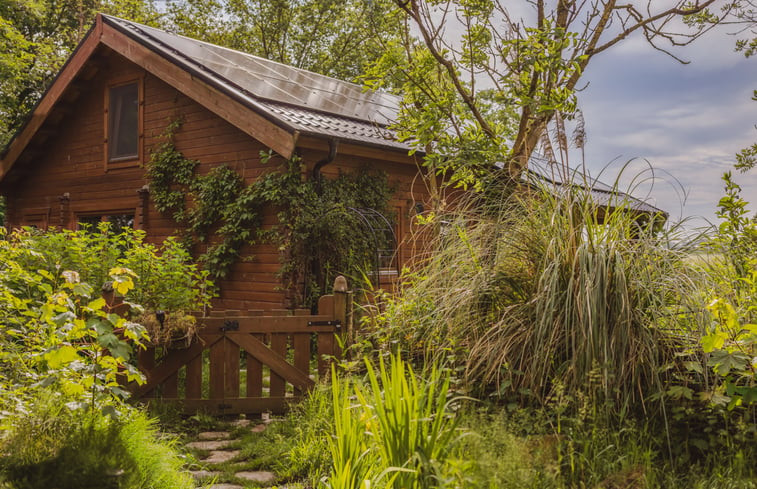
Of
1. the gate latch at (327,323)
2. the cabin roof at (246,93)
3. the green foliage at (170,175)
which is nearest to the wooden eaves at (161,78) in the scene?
the cabin roof at (246,93)

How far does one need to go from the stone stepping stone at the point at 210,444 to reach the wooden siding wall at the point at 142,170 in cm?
398

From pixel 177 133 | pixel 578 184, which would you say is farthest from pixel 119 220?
pixel 578 184

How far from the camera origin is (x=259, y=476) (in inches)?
139

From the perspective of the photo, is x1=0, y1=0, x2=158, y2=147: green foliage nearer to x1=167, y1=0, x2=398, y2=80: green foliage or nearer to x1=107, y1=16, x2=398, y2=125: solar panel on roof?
x1=167, y1=0, x2=398, y2=80: green foliage

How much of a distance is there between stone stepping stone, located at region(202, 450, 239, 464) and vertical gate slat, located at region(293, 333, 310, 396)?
0.93 metres

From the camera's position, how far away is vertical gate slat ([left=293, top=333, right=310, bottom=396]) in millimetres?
4941

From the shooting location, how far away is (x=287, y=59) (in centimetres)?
2270

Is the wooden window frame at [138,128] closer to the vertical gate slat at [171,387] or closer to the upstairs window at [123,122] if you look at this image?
the upstairs window at [123,122]

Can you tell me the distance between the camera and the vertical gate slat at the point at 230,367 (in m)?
4.92

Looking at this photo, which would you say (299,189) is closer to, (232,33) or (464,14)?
(464,14)

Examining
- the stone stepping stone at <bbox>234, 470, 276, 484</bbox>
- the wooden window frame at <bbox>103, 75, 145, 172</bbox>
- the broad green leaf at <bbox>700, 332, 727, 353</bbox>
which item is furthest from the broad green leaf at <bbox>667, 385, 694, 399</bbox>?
the wooden window frame at <bbox>103, 75, 145, 172</bbox>

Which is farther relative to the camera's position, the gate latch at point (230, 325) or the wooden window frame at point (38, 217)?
the wooden window frame at point (38, 217)

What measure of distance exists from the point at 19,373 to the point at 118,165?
27.0ft

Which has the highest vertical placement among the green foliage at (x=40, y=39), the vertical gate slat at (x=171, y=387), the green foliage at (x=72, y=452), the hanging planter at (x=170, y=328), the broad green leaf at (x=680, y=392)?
the green foliage at (x=40, y=39)
